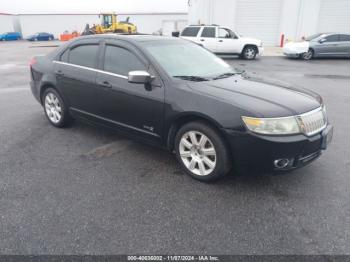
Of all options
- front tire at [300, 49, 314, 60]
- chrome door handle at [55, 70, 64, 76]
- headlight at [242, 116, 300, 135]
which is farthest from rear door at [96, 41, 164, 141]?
front tire at [300, 49, 314, 60]

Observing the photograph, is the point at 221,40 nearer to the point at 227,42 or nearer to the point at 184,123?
the point at 227,42

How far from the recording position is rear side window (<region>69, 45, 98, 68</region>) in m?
4.11

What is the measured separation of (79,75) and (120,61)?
0.81 m

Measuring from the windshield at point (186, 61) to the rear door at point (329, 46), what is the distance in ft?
45.3

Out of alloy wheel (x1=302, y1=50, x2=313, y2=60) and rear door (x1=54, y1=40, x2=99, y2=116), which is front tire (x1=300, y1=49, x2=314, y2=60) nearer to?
alloy wheel (x1=302, y1=50, x2=313, y2=60)

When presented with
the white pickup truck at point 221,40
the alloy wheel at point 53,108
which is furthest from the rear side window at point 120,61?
the white pickup truck at point 221,40

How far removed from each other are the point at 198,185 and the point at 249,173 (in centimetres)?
59

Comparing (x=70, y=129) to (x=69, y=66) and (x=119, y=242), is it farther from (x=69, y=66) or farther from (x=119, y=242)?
(x=119, y=242)

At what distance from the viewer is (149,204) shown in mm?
2857

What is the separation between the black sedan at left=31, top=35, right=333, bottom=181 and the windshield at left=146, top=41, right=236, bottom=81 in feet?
0.05

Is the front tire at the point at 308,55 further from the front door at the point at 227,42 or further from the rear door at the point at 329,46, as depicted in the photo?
the front door at the point at 227,42

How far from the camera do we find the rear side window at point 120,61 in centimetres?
361

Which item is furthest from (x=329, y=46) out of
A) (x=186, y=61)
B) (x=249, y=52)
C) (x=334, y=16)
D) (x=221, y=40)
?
(x=186, y=61)

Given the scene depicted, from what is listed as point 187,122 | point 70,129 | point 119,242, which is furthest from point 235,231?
point 70,129
